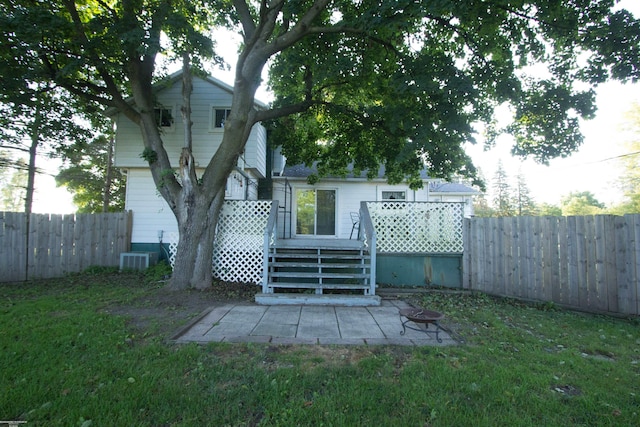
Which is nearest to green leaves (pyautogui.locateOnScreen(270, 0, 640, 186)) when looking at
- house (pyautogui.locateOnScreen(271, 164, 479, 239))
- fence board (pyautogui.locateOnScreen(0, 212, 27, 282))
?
house (pyautogui.locateOnScreen(271, 164, 479, 239))

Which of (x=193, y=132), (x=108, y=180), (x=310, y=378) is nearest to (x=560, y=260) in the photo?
(x=310, y=378)

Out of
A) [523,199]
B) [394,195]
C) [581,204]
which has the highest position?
[523,199]

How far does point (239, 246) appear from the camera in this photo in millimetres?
7973

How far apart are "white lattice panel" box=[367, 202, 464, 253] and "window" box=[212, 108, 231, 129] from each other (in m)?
5.99

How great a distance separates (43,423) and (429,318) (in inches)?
156

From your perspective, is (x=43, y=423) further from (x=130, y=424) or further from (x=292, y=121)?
(x=292, y=121)

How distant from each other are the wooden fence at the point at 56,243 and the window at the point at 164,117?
3.11 meters

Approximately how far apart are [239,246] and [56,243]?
5327 millimetres

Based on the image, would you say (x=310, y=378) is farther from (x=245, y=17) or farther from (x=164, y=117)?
(x=164, y=117)

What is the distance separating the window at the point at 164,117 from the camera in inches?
399

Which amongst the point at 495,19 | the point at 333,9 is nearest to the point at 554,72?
the point at 495,19

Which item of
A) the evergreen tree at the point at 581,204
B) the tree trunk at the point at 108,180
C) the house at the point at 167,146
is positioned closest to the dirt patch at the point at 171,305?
the house at the point at 167,146

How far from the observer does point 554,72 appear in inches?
287

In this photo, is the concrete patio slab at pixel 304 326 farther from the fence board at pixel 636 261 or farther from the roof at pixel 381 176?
the roof at pixel 381 176
